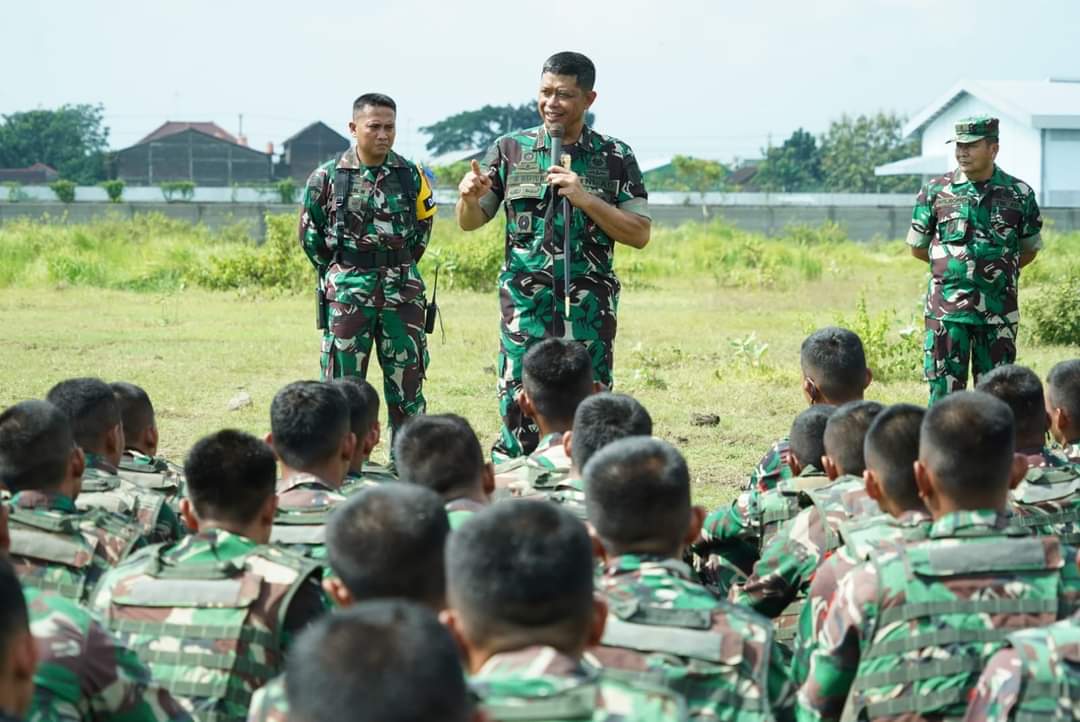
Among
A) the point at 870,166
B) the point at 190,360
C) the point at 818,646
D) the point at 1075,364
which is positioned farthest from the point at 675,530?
the point at 870,166

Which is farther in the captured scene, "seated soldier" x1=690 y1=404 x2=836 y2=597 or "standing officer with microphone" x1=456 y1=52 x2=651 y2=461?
"standing officer with microphone" x1=456 y1=52 x2=651 y2=461

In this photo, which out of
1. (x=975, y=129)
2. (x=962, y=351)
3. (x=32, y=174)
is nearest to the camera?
(x=975, y=129)

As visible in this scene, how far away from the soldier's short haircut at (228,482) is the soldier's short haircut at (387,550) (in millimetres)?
751

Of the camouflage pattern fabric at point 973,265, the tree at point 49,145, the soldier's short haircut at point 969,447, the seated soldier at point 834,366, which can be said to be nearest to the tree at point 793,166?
the tree at point 49,145

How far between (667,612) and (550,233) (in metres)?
3.57

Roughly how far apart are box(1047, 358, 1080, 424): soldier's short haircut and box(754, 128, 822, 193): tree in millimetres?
70285

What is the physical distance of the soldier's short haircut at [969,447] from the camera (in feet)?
11.3

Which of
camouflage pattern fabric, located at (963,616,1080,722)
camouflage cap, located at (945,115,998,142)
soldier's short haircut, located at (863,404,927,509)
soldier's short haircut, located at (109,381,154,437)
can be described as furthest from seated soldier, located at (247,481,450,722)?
camouflage cap, located at (945,115,998,142)

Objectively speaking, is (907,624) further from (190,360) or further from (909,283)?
(909,283)

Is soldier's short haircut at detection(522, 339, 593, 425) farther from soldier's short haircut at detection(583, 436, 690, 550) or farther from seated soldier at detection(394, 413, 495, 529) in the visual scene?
soldier's short haircut at detection(583, 436, 690, 550)

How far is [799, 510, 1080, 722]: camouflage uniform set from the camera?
321 centimetres

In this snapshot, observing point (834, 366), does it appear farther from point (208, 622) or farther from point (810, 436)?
point (208, 622)

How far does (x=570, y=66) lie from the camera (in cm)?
611

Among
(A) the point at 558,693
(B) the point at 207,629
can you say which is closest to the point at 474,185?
(B) the point at 207,629
